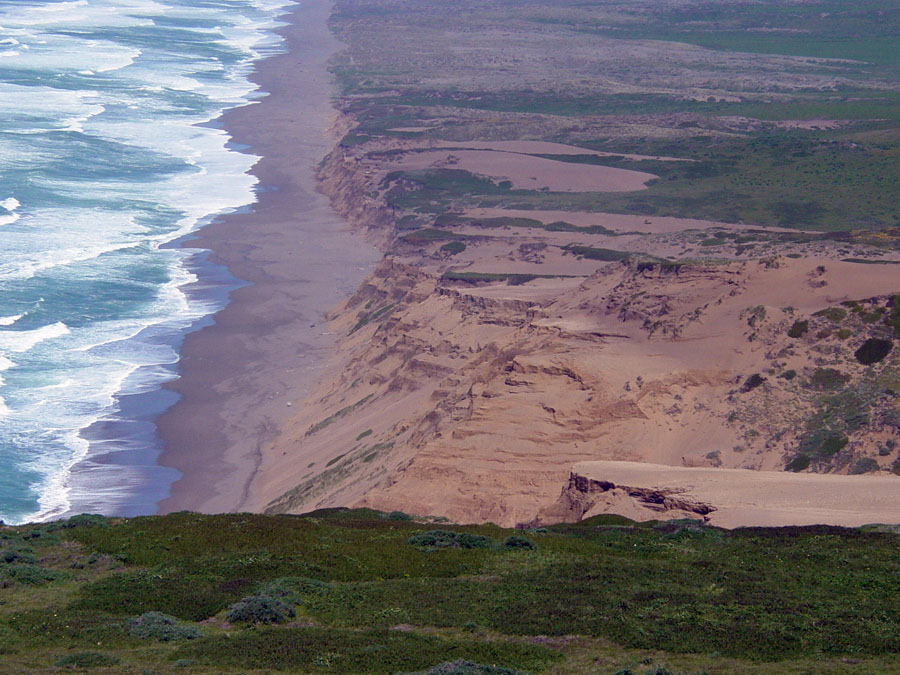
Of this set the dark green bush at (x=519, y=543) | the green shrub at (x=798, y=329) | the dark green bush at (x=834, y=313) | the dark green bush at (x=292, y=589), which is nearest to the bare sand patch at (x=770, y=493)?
→ the dark green bush at (x=519, y=543)

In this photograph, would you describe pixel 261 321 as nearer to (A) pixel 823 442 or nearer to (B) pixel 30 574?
(A) pixel 823 442

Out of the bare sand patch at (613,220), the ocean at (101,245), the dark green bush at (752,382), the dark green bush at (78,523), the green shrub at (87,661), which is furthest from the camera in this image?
the bare sand patch at (613,220)

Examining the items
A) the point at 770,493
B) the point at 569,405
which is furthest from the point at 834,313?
the point at 770,493

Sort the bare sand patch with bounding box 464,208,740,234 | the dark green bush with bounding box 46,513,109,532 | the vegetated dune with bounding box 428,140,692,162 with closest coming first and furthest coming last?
the dark green bush with bounding box 46,513,109,532, the bare sand patch with bounding box 464,208,740,234, the vegetated dune with bounding box 428,140,692,162

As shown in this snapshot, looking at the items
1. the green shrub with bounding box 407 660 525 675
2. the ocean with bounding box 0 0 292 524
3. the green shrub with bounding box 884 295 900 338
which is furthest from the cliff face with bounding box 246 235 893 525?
the green shrub with bounding box 407 660 525 675

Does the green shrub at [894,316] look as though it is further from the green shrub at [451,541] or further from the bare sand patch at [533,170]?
the bare sand patch at [533,170]

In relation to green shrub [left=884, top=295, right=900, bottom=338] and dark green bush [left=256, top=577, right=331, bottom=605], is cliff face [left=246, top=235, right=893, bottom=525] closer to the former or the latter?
green shrub [left=884, top=295, right=900, bottom=338]

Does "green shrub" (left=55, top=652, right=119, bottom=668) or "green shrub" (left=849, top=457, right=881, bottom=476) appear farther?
"green shrub" (left=849, top=457, right=881, bottom=476)
